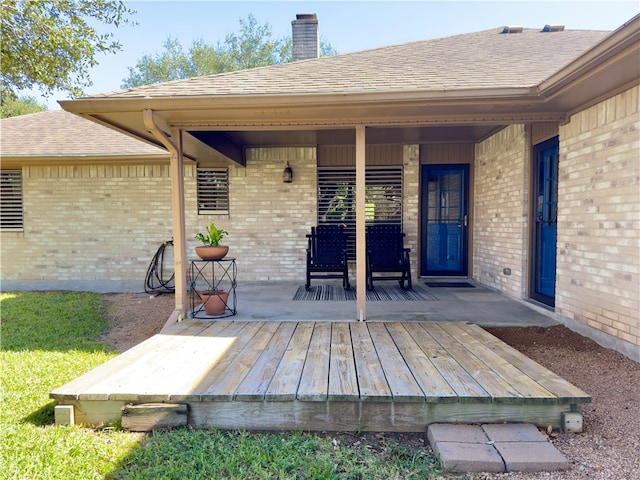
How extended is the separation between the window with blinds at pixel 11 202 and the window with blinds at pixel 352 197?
17.9ft

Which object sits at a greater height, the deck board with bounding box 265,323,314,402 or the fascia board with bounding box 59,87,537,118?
the fascia board with bounding box 59,87,537,118

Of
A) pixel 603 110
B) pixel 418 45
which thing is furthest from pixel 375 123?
pixel 418 45

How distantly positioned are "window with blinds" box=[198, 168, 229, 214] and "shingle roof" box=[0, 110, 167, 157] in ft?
2.68

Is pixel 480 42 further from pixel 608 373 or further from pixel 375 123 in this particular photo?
pixel 608 373

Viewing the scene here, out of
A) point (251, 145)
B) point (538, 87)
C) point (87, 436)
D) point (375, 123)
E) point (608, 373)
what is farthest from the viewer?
point (251, 145)

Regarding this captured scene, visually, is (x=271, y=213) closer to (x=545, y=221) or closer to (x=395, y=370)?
(x=545, y=221)

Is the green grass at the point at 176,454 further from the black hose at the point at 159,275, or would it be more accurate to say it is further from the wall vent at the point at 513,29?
the wall vent at the point at 513,29

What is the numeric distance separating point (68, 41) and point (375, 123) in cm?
480

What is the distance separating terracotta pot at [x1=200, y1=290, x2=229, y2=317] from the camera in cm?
399

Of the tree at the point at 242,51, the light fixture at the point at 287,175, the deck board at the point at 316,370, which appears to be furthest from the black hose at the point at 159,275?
the tree at the point at 242,51

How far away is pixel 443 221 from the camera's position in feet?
21.1

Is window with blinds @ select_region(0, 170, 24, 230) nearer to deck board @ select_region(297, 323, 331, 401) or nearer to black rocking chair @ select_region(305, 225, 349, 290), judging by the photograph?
black rocking chair @ select_region(305, 225, 349, 290)

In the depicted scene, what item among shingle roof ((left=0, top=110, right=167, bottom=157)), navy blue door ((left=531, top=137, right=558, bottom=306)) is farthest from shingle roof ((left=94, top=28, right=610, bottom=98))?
shingle roof ((left=0, top=110, right=167, bottom=157))

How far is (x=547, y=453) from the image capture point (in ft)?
5.73
